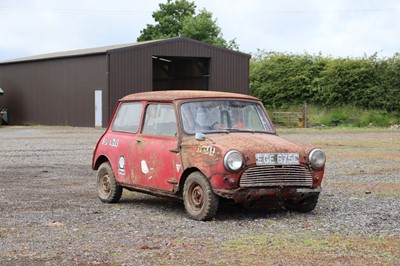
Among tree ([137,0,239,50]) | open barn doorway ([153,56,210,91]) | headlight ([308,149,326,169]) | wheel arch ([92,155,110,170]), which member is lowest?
wheel arch ([92,155,110,170])

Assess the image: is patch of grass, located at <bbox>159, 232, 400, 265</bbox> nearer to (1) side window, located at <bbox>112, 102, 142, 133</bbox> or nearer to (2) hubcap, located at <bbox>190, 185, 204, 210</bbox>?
(2) hubcap, located at <bbox>190, 185, 204, 210</bbox>

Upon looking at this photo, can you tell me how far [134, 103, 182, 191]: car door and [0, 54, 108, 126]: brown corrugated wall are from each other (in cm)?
2956

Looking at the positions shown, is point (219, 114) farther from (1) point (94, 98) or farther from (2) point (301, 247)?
(1) point (94, 98)

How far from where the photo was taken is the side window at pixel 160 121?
34.3 feet

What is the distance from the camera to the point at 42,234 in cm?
852

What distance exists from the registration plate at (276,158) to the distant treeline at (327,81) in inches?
1346

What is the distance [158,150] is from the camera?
1044 cm

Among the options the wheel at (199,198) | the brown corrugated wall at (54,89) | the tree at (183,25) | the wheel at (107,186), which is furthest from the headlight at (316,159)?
the tree at (183,25)

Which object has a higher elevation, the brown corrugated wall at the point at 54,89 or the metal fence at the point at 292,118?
the brown corrugated wall at the point at 54,89

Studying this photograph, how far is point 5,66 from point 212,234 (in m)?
46.1

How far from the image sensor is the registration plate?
9.48 meters

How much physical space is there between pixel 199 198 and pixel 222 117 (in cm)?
132

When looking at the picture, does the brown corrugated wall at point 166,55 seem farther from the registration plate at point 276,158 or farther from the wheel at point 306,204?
the registration plate at point 276,158

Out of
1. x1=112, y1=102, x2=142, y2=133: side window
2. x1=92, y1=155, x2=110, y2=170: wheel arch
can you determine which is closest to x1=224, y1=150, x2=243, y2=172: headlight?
x1=112, y1=102, x2=142, y2=133: side window
